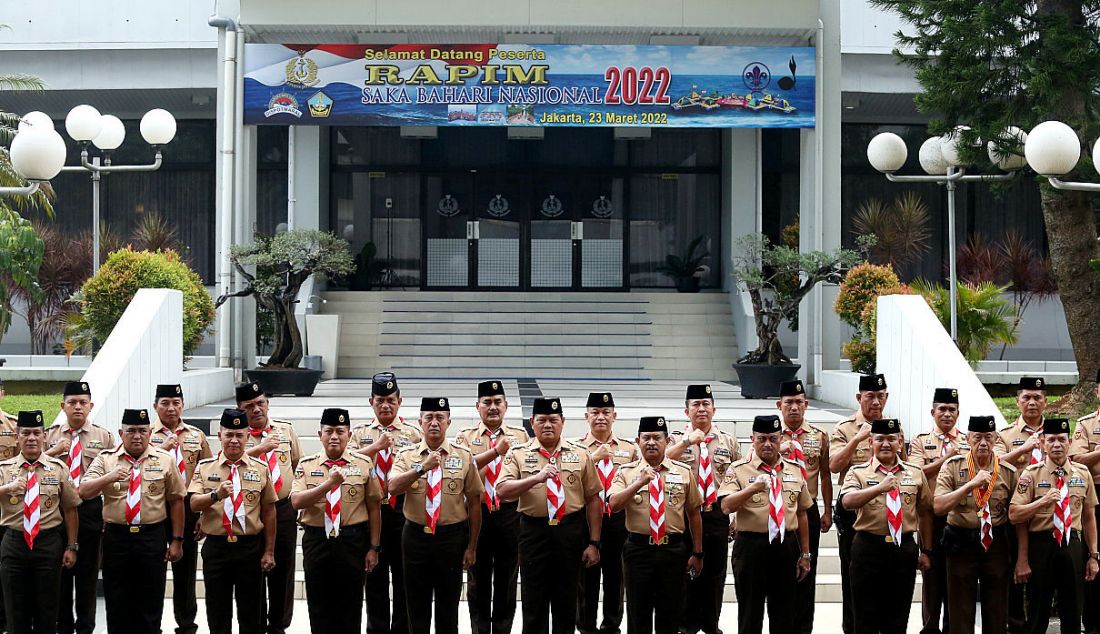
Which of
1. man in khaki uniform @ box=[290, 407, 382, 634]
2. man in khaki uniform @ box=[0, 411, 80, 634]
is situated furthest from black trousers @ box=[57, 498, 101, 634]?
man in khaki uniform @ box=[290, 407, 382, 634]

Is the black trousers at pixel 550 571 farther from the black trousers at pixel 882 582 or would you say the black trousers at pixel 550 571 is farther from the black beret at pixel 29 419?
the black beret at pixel 29 419

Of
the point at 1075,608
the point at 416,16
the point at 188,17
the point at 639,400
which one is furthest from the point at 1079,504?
the point at 188,17

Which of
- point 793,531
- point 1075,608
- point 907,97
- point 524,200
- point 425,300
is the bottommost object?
point 1075,608

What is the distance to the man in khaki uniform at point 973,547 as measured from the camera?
8156mm

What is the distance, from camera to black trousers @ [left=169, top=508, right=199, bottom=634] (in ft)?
28.6

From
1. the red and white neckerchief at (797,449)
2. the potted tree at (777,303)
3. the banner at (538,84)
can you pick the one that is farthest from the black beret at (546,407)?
the banner at (538,84)

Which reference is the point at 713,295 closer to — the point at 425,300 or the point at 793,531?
the point at 425,300

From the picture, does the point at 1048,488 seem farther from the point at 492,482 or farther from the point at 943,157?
the point at 943,157

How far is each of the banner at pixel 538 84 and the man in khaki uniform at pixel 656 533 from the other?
8126 mm

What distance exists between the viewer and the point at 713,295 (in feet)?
70.8

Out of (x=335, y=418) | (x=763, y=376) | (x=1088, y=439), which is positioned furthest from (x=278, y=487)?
(x=763, y=376)

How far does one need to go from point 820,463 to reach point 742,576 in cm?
134

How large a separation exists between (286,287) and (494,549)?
702cm

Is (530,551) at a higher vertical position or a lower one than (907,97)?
lower
